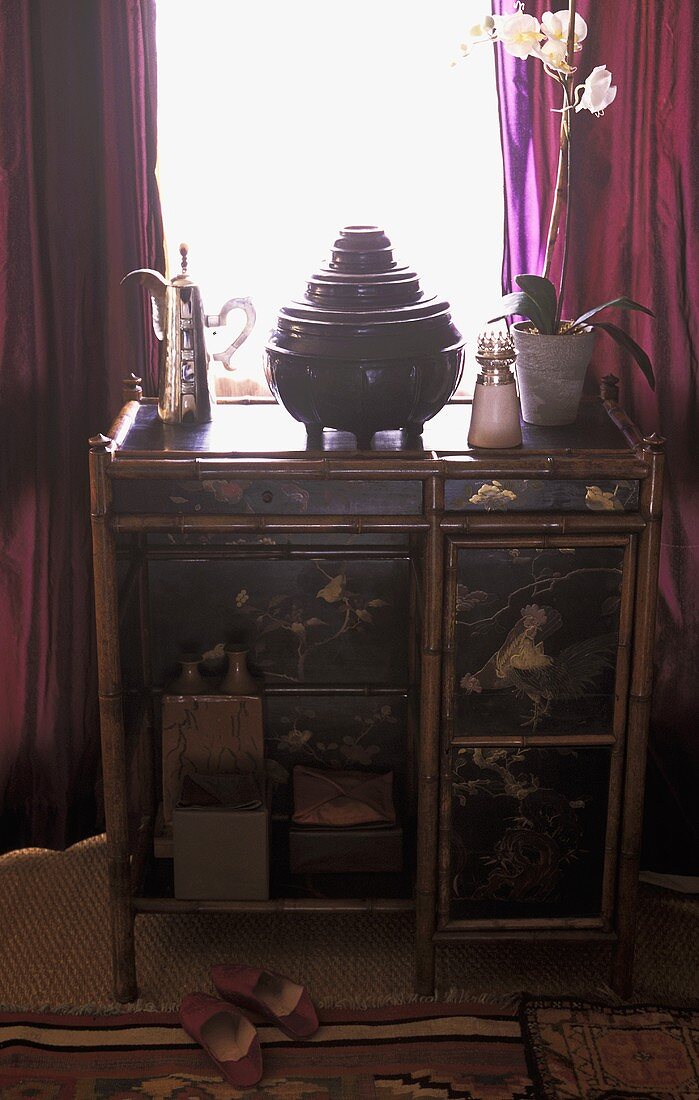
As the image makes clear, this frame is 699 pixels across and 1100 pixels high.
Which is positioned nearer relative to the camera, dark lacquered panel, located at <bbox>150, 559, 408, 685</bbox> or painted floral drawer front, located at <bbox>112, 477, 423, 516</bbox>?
painted floral drawer front, located at <bbox>112, 477, 423, 516</bbox>

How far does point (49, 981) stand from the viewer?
217 centimetres

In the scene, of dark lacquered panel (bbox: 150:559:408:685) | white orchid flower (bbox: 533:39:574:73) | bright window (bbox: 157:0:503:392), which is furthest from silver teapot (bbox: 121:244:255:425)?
white orchid flower (bbox: 533:39:574:73)

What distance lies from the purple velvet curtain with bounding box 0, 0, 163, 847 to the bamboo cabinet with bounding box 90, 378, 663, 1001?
0.61 feet

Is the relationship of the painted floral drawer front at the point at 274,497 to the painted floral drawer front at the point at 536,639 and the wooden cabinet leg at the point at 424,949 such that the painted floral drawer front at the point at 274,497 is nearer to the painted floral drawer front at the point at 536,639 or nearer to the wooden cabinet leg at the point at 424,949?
the painted floral drawer front at the point at 536,639

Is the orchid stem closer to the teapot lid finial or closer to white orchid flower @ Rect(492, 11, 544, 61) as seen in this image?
white orchid flower @ Rect(492, 11, 544, 61)

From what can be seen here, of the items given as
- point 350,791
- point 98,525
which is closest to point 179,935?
point 350,791

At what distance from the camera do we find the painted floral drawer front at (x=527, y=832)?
6.60ft

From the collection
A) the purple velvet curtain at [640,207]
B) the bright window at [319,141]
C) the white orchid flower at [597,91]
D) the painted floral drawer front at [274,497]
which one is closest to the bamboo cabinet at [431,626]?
the painted floral drawer front at [274,497]

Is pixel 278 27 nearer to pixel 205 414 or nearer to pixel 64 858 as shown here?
pixel 205 414

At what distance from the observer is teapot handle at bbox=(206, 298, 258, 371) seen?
2037 mm

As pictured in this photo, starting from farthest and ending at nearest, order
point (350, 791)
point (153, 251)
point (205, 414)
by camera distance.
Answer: point (350, 791) < point (153, 251) < point (205, 414)

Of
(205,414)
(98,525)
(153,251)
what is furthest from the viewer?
(153,251)

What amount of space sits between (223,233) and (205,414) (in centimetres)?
45

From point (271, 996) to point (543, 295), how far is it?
1.31 meters
